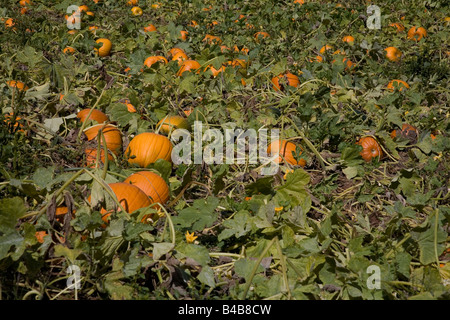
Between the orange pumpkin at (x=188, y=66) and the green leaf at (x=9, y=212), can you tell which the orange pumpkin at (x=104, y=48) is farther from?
the green leaf at (x=9, y=212)

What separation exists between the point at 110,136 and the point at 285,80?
176cm

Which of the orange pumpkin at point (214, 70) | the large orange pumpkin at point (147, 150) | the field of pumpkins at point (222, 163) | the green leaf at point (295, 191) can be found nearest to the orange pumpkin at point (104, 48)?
the field of pumpkins at point (222, 163)

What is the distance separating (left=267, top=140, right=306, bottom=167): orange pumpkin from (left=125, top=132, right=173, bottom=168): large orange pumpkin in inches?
29.5

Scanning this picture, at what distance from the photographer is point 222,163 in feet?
10.6

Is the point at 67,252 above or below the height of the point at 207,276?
above

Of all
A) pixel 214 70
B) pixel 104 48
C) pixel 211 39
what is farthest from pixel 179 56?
pixel 104 48

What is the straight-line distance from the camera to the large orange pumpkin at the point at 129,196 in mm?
2451

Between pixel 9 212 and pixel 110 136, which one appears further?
pixel 110 136

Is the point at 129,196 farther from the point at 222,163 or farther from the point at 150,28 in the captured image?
the point at 150,28

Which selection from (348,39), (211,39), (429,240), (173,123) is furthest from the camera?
(348,39)

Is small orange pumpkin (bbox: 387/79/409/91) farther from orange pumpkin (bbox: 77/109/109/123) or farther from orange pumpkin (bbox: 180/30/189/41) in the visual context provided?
orange pumpkin (bbox: 77/109/109/123)

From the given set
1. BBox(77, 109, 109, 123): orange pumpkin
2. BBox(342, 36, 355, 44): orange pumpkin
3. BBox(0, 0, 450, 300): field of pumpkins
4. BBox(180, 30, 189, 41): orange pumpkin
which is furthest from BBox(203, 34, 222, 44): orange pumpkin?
BBox(77, 109, 109, 123): orange pumpkin

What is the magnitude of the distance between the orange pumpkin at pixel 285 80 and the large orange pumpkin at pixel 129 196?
2.01 m
